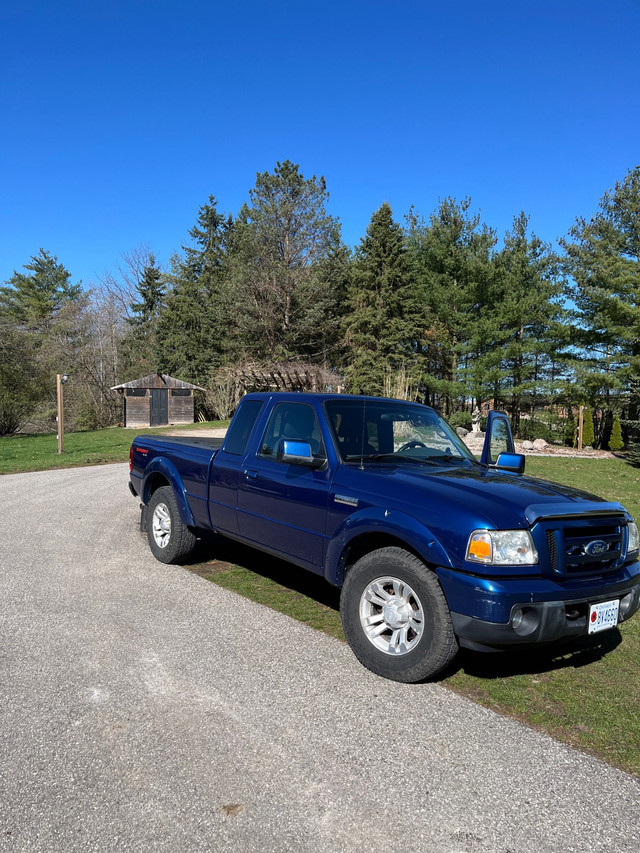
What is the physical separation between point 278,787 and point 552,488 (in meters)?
2.63

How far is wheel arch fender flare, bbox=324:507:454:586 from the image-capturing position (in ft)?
11.3

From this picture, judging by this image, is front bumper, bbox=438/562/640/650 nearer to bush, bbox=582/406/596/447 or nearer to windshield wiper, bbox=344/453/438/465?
windshield wiper, bbox=344/453/438/465

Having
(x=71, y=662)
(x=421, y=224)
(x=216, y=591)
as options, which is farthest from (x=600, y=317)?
(x=71, y=662)

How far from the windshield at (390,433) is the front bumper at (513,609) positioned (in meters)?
1.43

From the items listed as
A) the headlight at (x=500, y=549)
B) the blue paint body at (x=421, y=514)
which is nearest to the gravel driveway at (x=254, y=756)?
the blue paint body at (x=421, y=514)

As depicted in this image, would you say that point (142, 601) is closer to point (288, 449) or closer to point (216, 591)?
point (216, 591)

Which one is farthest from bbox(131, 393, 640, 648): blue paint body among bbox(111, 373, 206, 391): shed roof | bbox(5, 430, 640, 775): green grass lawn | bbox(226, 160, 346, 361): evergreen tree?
bbox(111, 373, 206, 391): shed roof

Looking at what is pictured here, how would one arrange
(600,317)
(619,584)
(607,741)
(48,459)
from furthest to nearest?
(600,317), (48,459), (619,584), (607,741)

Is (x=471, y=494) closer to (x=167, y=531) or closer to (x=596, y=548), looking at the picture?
(x=596, y=548)

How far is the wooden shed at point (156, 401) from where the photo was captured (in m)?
43.0

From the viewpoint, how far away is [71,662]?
3809 millimetres

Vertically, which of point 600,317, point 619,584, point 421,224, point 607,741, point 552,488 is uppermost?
point 421,224

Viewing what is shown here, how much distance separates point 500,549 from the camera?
328cm

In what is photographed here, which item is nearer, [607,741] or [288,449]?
[607,741]
